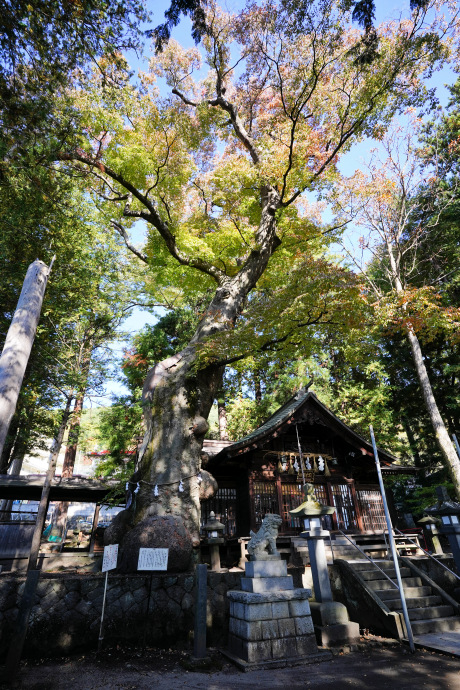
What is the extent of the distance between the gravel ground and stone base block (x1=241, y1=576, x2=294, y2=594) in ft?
3.47

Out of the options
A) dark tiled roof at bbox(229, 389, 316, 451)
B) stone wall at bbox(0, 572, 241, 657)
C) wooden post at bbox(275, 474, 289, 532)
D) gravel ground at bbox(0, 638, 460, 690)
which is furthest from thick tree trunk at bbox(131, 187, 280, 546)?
wooden post at bbox(275, 474, 289, 532)

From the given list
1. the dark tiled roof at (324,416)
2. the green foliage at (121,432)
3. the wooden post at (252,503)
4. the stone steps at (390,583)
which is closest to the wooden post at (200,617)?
the stone steps at (390,583)

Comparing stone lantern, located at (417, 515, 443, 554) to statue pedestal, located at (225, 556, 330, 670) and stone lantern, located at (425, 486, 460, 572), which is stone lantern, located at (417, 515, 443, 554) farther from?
statue pedestal, located at (225, 556, 330, 670)

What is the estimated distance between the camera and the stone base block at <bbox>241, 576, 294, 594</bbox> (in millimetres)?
6102

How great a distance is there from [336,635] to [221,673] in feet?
8.64

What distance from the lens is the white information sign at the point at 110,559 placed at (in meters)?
6.03

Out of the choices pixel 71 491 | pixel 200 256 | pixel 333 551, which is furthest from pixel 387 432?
pixel 71 491

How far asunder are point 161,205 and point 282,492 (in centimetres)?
1166

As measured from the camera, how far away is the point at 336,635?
659 centimetres

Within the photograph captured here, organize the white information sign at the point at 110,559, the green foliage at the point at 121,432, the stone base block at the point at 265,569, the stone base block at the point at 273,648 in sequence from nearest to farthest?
the stone base block at the point at 273,648
the white information sign at the point at 110,559
the stone base block at the point at 265,569
the green foliage at the point at 121,432

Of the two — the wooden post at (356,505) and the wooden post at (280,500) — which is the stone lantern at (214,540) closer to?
the wooden post at (280,500)

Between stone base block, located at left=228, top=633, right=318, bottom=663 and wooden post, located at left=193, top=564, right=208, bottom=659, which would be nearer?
stone base block, located at left=228, top=633, right=318, bottom=663

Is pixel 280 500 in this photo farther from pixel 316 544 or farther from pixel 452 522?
pixel 452 522

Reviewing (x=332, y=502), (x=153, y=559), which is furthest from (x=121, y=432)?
(x=153, y=559)
